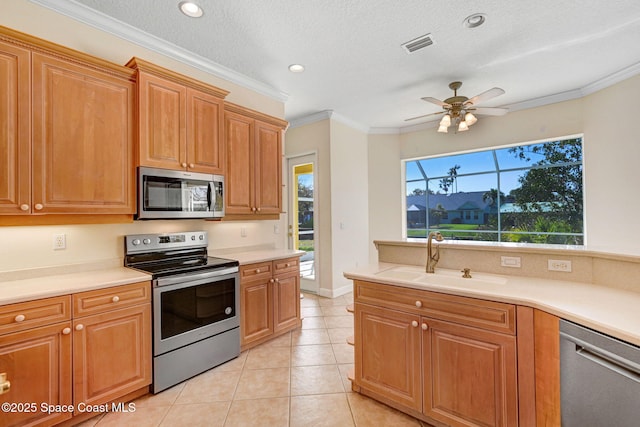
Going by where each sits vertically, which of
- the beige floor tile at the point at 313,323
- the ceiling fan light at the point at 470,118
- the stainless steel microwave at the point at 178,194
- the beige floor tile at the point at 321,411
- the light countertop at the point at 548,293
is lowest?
the beige floor tile at the point at 321,411

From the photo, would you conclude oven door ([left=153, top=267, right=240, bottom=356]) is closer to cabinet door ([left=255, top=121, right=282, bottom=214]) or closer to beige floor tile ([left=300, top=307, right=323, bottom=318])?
cabinet door ([left=255, top=121, right=282, bottom=214])

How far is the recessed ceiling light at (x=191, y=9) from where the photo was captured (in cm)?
219

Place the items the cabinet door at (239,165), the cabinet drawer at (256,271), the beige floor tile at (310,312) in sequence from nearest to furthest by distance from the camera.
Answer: the cabinet drawer at (256,271) → the cabinet door at (239,165) → the beige floor tile at (310,312)

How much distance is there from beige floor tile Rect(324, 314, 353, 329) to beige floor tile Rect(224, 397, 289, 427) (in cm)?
143

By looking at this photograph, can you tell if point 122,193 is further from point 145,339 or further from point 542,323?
point 542,323

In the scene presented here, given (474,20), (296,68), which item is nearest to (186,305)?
(296,68)

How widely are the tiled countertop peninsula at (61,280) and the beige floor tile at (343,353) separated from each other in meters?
1.82

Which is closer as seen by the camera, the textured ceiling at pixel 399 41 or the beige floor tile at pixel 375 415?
the beige floor tile at pixel 375 415

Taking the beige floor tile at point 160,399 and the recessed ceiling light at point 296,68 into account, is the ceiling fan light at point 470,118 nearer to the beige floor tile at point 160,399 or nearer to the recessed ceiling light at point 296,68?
the recessed ceiling light at point 296,68

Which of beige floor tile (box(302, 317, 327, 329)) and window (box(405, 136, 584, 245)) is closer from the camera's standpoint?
beige floor tile (box(302, 317, 327, 329))

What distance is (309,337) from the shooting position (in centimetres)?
315

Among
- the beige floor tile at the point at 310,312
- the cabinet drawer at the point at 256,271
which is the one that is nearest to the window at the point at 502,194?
the beige floor tile at the point at 310,312

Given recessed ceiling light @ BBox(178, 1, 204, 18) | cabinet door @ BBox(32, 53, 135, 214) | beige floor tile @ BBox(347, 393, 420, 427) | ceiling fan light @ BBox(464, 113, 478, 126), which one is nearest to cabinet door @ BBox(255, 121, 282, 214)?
recessed ceiling light @ BBox(178, 1, 204, 18)

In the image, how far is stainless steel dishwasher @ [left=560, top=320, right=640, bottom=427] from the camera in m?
1.09
